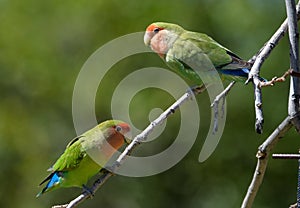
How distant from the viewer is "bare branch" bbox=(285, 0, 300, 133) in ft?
3.94

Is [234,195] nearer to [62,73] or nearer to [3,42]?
[62,73]

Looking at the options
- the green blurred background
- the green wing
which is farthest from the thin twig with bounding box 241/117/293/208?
the green blurred background

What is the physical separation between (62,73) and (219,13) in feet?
5.66

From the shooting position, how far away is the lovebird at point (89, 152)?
2234 millimetres

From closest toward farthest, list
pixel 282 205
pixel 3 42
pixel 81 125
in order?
1. pixel 81 125
2. pixel 282 205
3. pixel 3 42

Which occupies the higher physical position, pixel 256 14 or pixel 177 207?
pixel 256 14

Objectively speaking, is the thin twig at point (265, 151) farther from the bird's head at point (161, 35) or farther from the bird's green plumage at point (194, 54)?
the bird's head at point (161, 35)

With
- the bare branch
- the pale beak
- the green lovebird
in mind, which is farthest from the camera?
the pale beak

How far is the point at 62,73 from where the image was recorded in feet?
22.1

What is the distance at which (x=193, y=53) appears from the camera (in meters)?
2.40

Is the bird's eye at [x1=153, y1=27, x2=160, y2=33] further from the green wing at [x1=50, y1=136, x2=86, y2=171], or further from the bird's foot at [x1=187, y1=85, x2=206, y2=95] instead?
the green wing at [x1=50, y1=136, x2=86, y2=171]

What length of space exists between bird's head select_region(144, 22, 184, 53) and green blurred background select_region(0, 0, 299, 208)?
10.7 ft

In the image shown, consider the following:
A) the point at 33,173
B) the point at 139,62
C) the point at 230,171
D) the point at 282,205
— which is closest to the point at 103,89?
the point at 139,62

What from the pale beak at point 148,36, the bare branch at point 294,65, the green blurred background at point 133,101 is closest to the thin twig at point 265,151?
the bare branch at point 294,65
